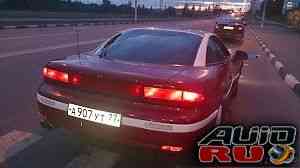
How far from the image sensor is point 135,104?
11.7ft

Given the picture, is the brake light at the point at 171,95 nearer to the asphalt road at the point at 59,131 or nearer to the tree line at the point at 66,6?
the asphalt road at the point at 59,131

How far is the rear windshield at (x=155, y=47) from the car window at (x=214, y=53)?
16 centimetres

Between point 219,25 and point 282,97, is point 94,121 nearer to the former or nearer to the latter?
point 282,97

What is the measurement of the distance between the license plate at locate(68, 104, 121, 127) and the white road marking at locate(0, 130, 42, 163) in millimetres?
754

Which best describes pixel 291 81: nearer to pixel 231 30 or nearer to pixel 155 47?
pixel 155 47

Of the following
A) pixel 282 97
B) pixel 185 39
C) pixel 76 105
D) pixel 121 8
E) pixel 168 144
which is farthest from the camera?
pixel 121 8

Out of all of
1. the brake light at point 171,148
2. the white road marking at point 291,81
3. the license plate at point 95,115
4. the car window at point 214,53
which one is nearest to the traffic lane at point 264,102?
the white road marking at point 291,81

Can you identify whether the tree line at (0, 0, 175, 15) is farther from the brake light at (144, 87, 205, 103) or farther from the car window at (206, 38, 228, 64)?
the brake light at (144, 87, 205, 103)

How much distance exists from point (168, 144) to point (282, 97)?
5.22 m

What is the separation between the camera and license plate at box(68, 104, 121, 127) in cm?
356

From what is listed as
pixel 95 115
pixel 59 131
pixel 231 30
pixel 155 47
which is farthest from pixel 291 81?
pixel 231 30

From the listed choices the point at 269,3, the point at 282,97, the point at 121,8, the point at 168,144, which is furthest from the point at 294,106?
the point at 269,3

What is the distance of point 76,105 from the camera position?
3752mm

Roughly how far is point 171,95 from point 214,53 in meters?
1.73
